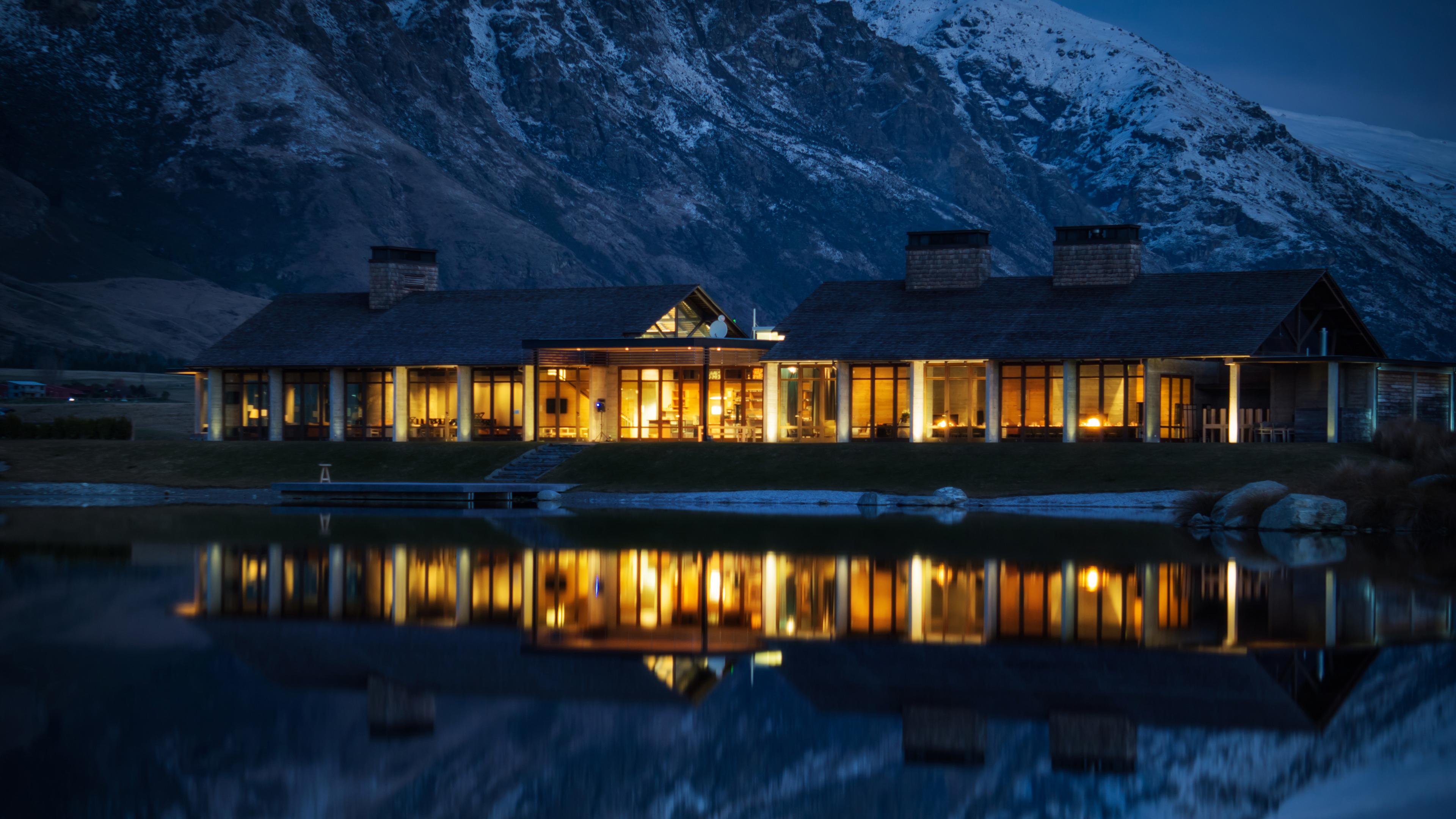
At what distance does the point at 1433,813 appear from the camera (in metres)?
9.84

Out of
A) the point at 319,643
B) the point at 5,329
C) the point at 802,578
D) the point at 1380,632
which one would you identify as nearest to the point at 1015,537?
the point at 802,578

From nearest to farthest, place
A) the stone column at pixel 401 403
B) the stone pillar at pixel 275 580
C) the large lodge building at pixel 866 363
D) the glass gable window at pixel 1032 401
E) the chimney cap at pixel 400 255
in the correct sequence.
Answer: the stone pillar at pixel 275 580
the large lodge building at pixel 866 363
the glass gable window at pixel 1032 401
the stone column at pixel 401 403
the chimney cap at pixel 400 255

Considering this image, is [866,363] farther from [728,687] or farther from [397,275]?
[728,687]

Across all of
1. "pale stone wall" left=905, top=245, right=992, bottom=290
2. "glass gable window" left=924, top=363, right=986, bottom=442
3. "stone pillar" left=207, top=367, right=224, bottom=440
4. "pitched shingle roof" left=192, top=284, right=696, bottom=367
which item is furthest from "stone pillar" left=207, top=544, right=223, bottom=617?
"pale stone wall" left=905, top=245, right=992, bottom=290

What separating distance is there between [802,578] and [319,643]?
24.1ft

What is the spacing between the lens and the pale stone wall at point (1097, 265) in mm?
47438

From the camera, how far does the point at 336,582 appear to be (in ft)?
69.0

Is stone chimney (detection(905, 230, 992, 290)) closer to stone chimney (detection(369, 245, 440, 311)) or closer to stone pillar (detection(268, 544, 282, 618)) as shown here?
stone chimney (detection(369, 245, 440, 311))

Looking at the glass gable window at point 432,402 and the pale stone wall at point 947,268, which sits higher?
the pale stone wall at point 947,268

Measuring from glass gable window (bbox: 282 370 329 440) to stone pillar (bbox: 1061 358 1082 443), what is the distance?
2409cm

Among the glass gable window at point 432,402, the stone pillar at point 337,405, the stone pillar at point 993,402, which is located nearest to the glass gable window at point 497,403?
the glass gable window at point 432,402

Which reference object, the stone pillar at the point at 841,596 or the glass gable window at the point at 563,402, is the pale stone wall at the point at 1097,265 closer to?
the glass gable window at the point at 563,402

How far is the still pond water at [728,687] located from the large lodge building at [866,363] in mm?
19974

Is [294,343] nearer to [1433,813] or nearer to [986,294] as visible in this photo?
[986,294]
